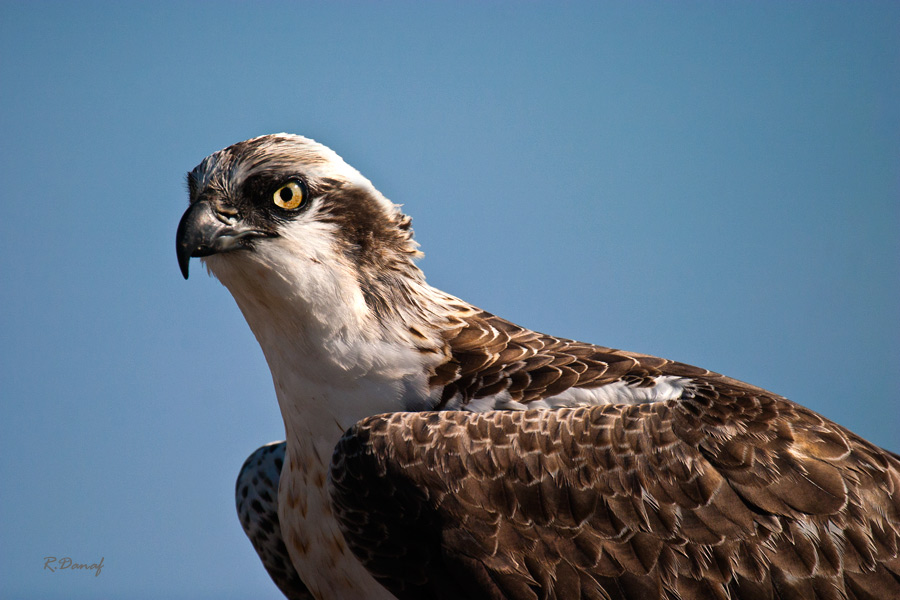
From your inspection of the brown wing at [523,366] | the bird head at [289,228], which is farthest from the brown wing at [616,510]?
the bird head at [289,228]

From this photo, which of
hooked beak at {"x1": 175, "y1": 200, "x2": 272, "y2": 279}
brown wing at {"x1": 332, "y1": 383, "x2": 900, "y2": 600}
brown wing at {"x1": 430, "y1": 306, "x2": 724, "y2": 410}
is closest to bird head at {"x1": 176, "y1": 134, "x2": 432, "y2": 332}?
hooked beak at {"x1": 175, "y1": 200, "x2": 272, "y2": 279}

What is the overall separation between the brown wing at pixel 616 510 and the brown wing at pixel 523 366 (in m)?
0.28

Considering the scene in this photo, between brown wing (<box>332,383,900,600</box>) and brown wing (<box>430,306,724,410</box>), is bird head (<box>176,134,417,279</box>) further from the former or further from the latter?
brown wing (<box>332,383,900,600</box>)

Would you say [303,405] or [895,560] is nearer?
[895,560]

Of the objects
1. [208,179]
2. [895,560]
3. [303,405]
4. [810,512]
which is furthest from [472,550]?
[208,179]

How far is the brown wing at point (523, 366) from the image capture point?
148 inches

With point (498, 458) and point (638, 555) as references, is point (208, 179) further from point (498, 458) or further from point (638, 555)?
point (638, 555)

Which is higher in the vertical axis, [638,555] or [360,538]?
[638,555]

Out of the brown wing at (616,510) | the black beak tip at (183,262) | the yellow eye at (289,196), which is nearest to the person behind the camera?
the brown wing at (616,510)

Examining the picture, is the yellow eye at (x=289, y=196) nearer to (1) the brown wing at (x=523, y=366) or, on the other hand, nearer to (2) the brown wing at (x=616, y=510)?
(1) the brown wing at (x=523, y=366)

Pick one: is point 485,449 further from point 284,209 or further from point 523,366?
point 284,209

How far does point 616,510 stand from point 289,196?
213 cm

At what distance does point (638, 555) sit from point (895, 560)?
1139mm

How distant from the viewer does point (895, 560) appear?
3.38 metres
